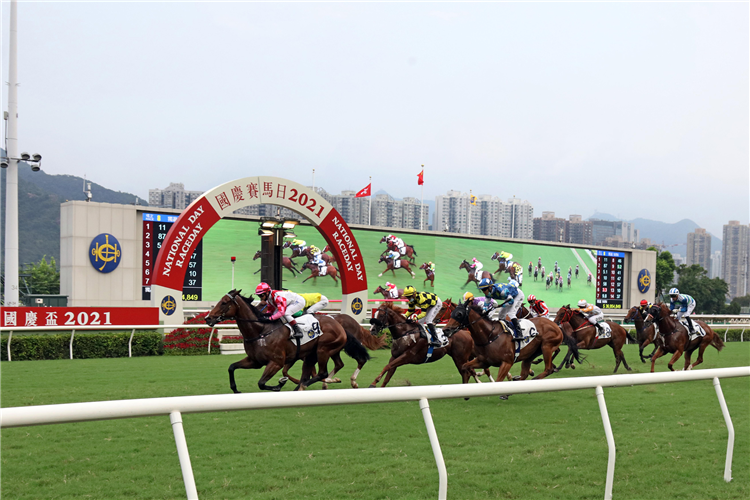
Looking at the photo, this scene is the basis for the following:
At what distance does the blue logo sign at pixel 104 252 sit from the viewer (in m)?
17.5

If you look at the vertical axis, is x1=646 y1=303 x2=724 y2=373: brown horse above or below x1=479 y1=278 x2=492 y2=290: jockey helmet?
below

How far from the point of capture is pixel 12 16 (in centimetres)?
1531

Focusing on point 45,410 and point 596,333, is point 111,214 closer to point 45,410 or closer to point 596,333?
point 596,333

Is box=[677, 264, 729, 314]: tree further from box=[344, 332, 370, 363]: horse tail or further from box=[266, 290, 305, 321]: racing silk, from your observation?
box=[266, 290, 305, 321]: racing silk

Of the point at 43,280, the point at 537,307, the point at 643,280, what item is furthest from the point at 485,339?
the point at 43,280

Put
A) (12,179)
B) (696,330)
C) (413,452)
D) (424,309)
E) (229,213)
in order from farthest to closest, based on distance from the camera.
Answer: (12,179)
(229,213)
(696,330)
(424,309)
(413,452)

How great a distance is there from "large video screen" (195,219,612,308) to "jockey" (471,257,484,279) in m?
0.18

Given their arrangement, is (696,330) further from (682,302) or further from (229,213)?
(229,213)

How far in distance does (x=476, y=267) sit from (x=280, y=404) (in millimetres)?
22856

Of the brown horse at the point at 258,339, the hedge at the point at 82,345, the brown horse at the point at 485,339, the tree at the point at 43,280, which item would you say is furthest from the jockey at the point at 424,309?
the tree at the point at 43,280

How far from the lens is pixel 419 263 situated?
902 inches

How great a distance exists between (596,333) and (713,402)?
7.32m

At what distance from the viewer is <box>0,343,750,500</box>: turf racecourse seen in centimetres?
195

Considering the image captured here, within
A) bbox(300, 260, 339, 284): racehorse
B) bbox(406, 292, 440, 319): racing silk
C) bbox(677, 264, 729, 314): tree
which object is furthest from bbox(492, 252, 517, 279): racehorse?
bbox(677, 264, 729, 314): tree
